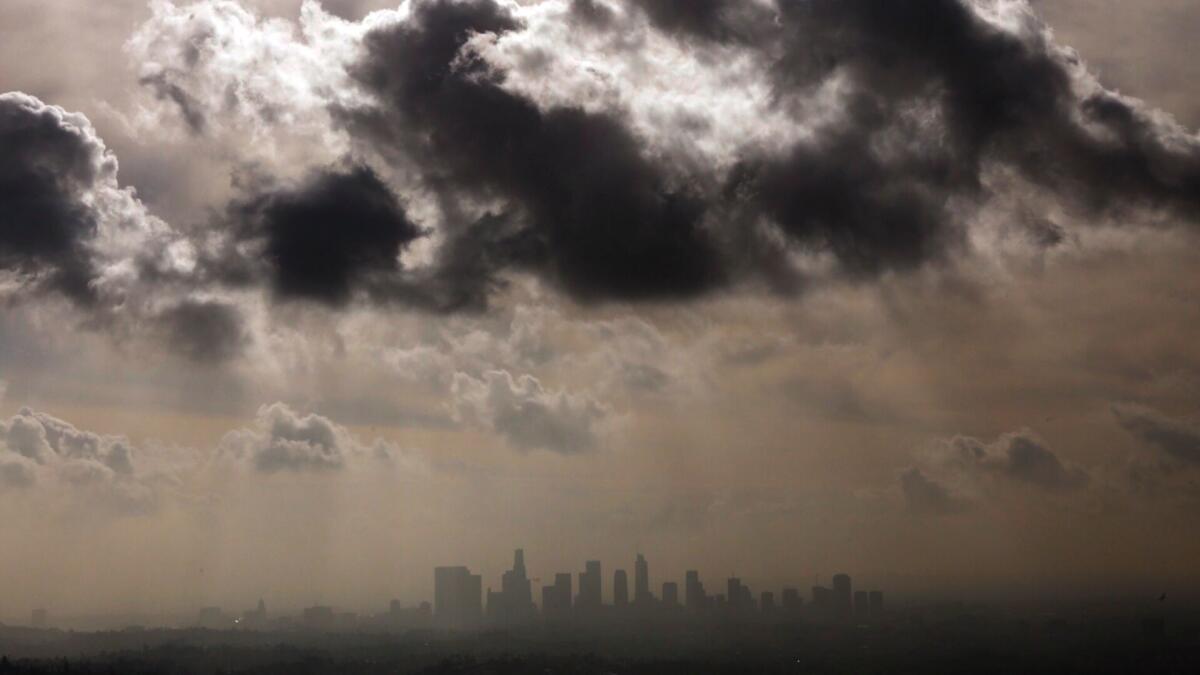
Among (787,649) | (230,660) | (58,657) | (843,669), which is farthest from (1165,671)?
(58,657)

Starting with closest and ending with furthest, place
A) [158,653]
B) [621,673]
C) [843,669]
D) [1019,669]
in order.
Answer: [1019,669] < [843,669] < [621,673] < [158,653]

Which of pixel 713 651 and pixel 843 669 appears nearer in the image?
pixel 843 669

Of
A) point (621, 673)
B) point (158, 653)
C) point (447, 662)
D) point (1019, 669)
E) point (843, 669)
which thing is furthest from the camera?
point (158, 653)

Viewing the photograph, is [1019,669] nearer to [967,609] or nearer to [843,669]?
[843,669]

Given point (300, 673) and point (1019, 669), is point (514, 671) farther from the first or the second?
point (1019, 669)

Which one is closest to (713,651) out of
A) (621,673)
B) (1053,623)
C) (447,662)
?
(621,673)

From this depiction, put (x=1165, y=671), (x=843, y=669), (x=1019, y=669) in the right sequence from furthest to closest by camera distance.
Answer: (x=843, y=669)
(x=1019, y=669)
(x=1165, y=671)

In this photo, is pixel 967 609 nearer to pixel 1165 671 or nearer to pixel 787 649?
pixel 787 649

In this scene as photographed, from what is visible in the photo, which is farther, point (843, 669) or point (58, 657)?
point (58, 657)

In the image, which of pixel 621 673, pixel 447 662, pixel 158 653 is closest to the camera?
pixel 621 673
